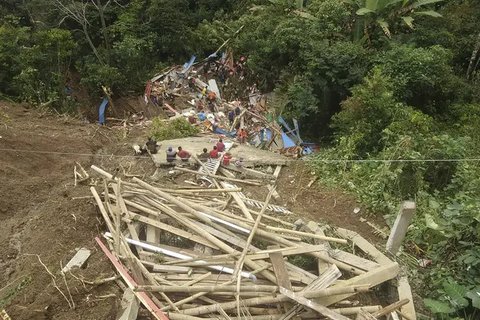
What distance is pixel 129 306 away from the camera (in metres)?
4.19

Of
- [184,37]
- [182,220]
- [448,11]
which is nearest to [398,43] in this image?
[448,11]

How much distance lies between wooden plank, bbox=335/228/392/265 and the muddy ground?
90 centimetres

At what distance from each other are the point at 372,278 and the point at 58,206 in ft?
13.2

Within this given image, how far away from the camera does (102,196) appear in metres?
5.73

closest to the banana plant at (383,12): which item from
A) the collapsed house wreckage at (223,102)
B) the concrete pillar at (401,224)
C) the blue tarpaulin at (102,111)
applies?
the collapsed house wreckage at (223,102)

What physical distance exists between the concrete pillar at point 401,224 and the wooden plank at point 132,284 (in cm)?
265

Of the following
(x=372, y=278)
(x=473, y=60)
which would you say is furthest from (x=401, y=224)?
(x=473, y=60)

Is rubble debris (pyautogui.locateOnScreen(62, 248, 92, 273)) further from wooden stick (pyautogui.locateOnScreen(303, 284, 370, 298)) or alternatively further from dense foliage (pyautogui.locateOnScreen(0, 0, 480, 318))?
dense foliage (pyautogui.locateOnScreen(0, 0, 480, 318))

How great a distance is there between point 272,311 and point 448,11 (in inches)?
414

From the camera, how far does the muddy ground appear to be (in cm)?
452

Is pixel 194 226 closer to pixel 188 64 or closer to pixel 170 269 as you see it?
pixel 170 269

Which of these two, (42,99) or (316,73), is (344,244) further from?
Result: (42,99)

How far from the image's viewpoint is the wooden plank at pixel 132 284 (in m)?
4.09

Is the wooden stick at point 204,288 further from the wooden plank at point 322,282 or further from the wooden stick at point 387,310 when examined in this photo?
the wooden stick at point 387,310
